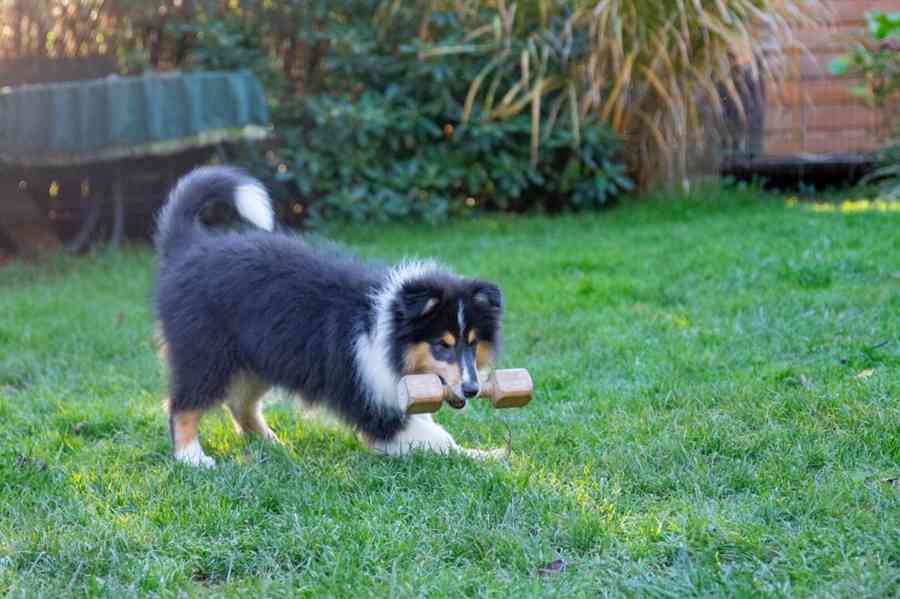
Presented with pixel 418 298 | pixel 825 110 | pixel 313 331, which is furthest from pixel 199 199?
pixel 825 110

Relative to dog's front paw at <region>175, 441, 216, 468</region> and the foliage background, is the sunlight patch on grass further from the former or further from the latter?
dog's front paw at <region>175, 441, 216, 468</region>

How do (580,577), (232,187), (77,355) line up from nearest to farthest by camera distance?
(580,577) < (232,187) < (77,355)

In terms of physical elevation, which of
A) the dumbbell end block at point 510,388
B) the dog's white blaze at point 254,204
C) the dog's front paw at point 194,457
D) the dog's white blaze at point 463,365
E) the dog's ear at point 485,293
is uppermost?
the dog's white blaze at point 254,204

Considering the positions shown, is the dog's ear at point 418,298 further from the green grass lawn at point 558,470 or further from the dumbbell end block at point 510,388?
the green grass lawn at point 558,470

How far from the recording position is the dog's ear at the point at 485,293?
Answer: 3.99 metres

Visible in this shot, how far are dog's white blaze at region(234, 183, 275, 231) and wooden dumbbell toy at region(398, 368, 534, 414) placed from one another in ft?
3.75

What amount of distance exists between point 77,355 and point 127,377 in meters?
0.59

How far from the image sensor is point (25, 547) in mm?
3127

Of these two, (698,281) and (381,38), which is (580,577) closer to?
(698,281)

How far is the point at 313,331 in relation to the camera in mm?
4160

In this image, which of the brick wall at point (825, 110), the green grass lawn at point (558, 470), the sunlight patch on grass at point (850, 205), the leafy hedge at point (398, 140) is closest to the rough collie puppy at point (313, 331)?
the green grass lawn at point (558, 470)

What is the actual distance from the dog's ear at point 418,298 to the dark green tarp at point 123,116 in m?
5.18

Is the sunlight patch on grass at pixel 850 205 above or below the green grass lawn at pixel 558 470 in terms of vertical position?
above

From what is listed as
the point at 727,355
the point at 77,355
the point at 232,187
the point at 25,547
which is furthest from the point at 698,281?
the point at 25,547
